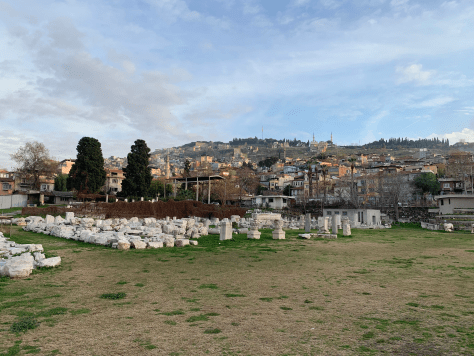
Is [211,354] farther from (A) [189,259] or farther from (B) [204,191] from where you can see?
(B) [204,191]

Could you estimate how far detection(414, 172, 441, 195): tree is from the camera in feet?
227

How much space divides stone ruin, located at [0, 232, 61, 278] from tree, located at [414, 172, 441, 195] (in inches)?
2902

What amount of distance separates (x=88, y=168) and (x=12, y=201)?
9859 mm

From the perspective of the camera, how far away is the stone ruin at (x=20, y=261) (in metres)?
9.21

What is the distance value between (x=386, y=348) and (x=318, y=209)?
169 ft

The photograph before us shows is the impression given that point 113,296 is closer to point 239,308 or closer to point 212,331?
point 239,308

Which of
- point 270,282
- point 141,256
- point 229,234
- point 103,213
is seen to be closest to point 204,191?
point 103,213

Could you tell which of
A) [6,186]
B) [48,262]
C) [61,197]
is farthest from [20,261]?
[6,186]

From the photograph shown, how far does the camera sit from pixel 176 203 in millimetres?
35594

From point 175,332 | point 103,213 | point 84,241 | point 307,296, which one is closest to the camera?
point 175,332

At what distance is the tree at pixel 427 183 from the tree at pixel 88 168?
6245 centimetres

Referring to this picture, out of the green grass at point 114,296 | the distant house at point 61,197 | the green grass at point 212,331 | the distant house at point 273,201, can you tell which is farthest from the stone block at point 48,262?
the distant house at point 273,201

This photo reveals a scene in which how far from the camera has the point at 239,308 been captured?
6.84m

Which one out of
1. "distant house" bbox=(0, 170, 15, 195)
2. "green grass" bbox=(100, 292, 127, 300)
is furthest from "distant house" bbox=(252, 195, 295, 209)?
"green grass" bbox=(100, 292, 127, 300)
